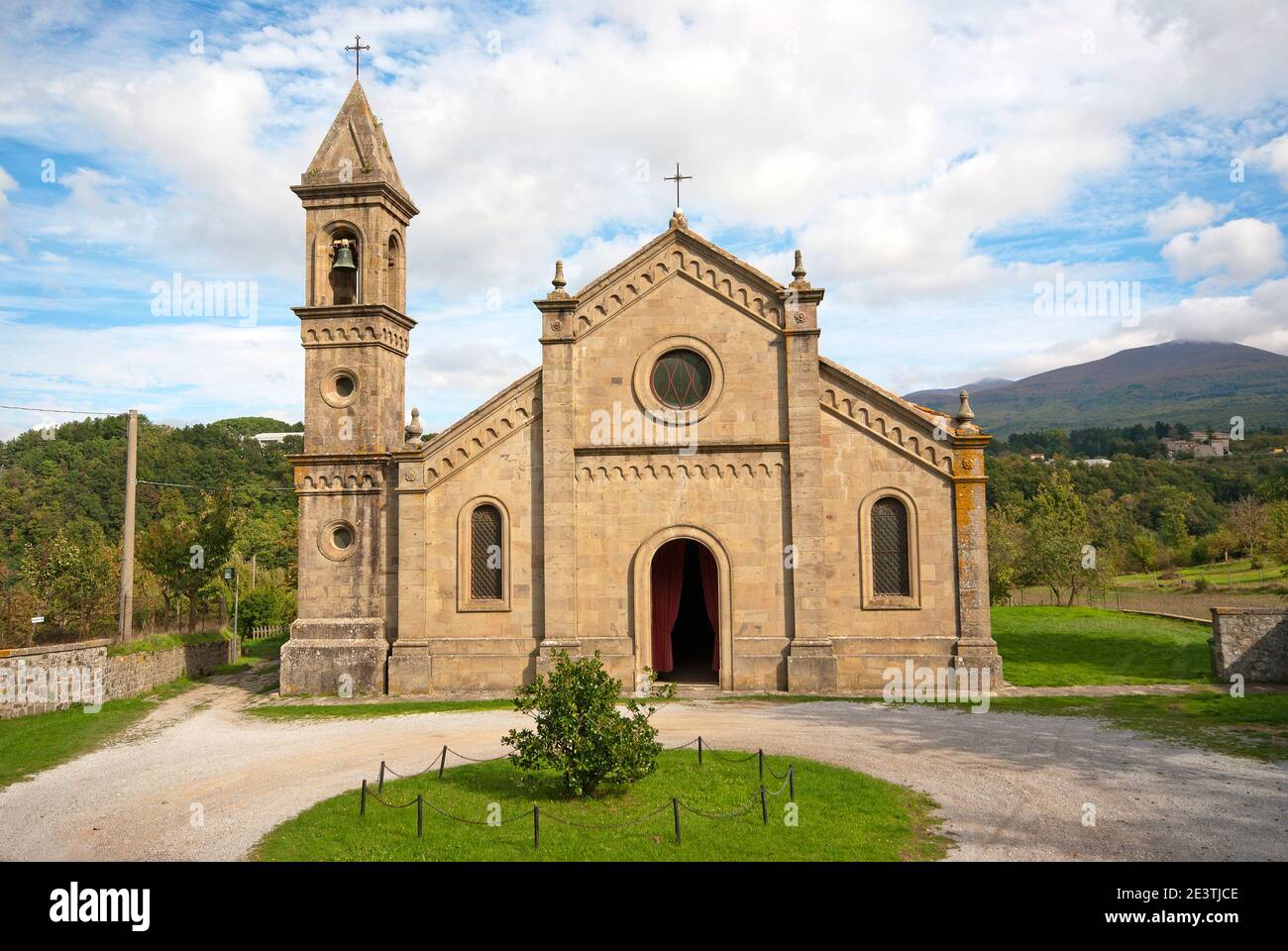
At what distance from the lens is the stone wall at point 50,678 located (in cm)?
2188

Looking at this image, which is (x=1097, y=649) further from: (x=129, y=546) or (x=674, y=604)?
(x=129, y=546)

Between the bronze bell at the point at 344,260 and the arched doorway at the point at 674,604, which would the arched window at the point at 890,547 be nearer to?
the arched doorway at the point at 674,604

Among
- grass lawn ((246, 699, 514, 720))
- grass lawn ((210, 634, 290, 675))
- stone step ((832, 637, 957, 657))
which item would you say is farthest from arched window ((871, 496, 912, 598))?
grass lawn ((210, 634, 290, 675))

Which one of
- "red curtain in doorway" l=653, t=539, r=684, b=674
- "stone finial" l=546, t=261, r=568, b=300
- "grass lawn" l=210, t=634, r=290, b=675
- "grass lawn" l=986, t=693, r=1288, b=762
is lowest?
"grass lawn" l=210, t=634, r=290, b=675

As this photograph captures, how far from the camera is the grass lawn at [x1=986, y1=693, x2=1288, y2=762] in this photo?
55.9ft

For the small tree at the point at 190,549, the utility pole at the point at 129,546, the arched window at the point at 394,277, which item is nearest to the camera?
the utility pole at the point at 129,546

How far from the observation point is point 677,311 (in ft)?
84.6

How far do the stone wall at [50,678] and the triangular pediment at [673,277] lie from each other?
17.0 m

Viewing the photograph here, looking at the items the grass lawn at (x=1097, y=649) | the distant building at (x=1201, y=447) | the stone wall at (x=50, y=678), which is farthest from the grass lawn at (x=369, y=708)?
the distant building at (x=1201, y=447)

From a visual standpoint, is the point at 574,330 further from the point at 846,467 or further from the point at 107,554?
the point at 107,554

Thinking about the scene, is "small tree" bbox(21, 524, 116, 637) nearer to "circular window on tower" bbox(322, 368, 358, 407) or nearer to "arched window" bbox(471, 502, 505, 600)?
"circular window on tower" bbox(322, 368, 358, 407)

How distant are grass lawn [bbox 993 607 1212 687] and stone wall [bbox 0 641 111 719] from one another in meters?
26.8
